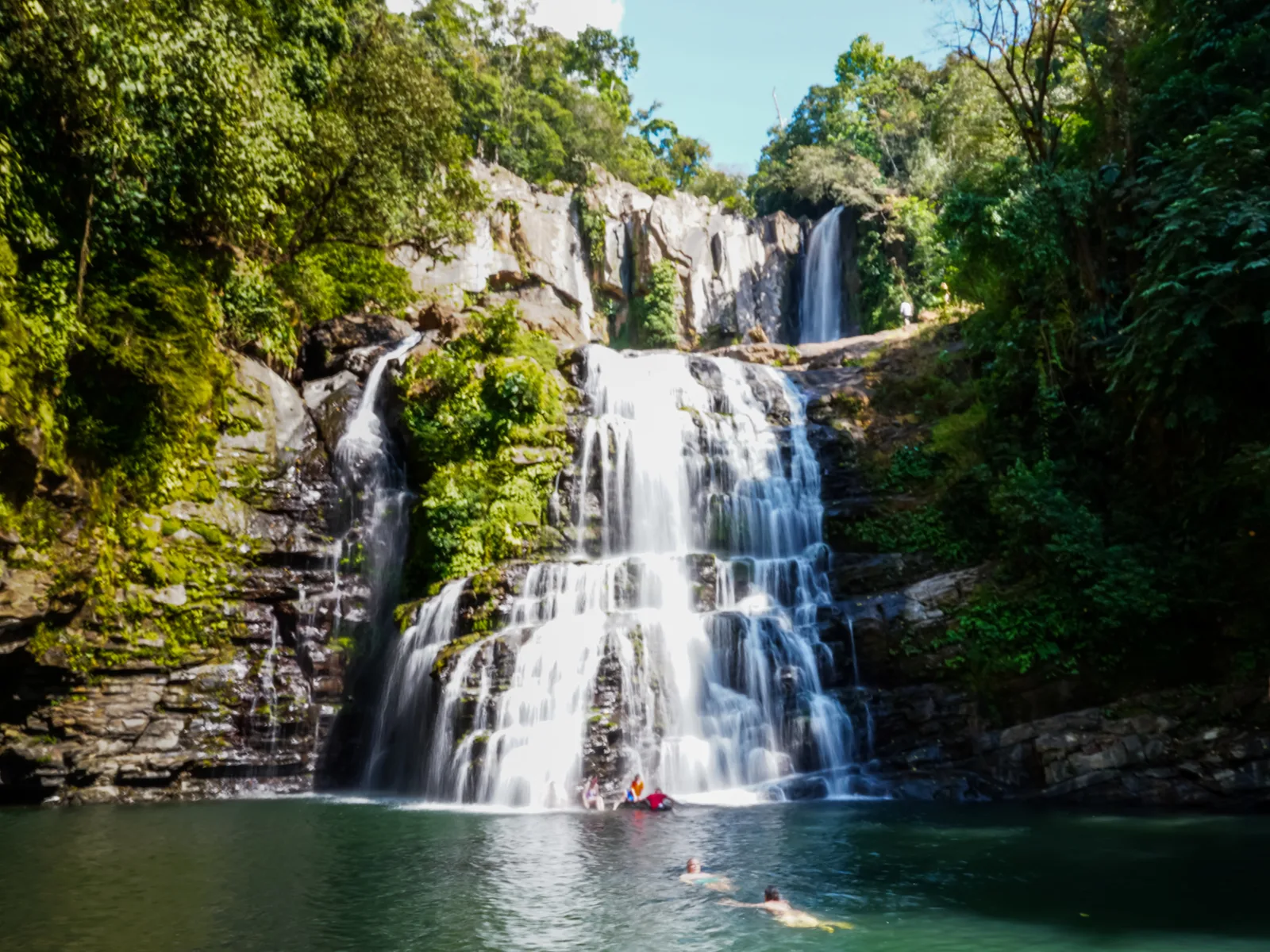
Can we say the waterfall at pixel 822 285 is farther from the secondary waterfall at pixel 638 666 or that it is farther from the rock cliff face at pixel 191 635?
the rock cliff face at pixel 191 635

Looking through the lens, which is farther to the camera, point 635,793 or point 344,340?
point 344,340

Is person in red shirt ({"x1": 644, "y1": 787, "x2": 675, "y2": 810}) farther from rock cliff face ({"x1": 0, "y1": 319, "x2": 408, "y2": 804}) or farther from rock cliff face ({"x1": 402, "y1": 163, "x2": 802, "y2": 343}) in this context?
rock cliff face ({"x1": 402, "y1": 163, "x2": 802, "y2": 343})

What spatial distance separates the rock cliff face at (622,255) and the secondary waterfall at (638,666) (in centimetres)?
1284

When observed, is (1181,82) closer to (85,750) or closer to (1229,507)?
(1229,507)

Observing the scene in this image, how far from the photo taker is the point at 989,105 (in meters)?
20.4

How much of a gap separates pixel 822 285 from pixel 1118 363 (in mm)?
23018

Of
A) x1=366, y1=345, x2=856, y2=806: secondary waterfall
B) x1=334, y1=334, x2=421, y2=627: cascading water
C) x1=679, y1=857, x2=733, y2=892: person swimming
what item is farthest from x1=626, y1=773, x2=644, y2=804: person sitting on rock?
x1=334, y1=334, x2=421, y2=627: cascading water

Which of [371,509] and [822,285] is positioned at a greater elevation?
[822,285]

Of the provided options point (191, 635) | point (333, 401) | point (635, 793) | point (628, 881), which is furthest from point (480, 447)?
point (628, 881)

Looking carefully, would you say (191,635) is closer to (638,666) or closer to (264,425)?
(264,425)

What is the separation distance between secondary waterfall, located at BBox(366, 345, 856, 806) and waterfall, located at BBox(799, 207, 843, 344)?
16.3 metres

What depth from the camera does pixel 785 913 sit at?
22.7 ft

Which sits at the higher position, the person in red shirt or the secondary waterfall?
the secondary waterfall

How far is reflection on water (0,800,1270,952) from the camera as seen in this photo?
649 cm
